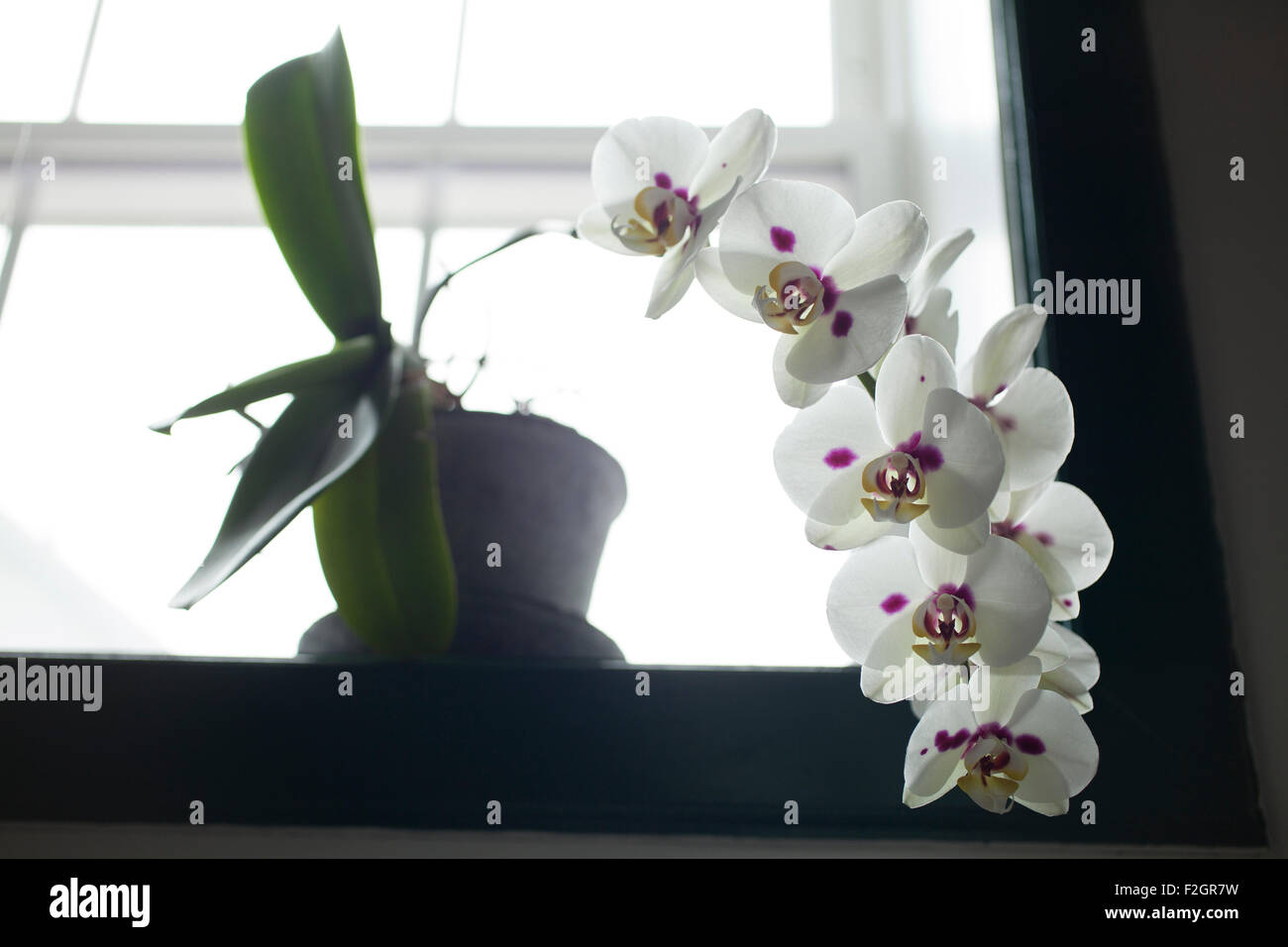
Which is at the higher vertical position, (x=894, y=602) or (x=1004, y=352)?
(x=1004, y=352)

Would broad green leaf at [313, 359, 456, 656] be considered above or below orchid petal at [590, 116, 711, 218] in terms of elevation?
below

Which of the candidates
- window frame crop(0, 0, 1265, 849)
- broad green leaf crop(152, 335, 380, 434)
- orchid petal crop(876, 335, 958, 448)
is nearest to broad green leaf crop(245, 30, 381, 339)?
broad green leaf crop(152, 335, 380, 434)

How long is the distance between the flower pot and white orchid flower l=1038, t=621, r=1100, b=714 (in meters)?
0.43

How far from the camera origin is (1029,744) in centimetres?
38

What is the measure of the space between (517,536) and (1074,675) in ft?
1.53

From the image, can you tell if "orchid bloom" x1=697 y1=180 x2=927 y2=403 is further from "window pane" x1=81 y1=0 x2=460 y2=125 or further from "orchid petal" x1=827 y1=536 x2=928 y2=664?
"window pane" x1=81 y1=0 x2=460 y2=125

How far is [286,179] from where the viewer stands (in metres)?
0.74

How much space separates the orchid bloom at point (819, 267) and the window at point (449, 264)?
20.0 inches

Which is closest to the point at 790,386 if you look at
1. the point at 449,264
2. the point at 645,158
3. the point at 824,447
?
the point at 824,447

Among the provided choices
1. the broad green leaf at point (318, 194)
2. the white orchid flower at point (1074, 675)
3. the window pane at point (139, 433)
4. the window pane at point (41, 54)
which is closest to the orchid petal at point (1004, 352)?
the white orchid flower at point (1074, 675)

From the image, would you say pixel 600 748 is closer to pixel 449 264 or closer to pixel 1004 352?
pixel 1004 352

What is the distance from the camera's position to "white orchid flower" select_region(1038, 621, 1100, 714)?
408 mm
